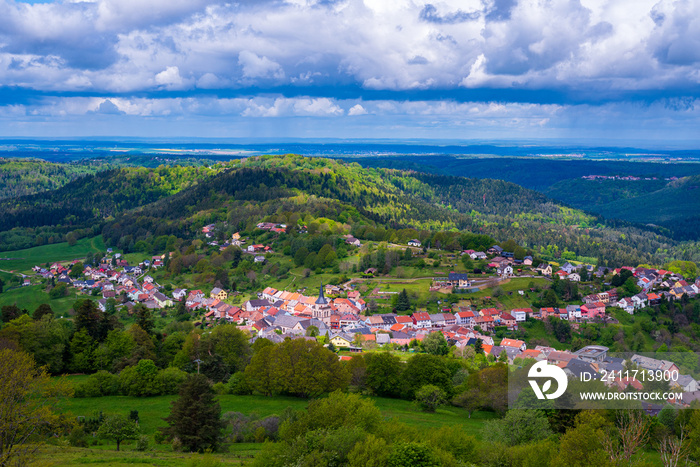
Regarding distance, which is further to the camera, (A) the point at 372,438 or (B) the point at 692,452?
(B) the point at 692,452

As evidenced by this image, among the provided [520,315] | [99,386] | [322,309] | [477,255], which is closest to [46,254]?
[322,309]

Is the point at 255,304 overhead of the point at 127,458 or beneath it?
beneath

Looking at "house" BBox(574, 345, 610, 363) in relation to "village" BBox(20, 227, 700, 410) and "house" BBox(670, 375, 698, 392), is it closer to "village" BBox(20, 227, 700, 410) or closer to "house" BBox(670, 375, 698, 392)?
"village" BBox(20, 227, 700, 410)

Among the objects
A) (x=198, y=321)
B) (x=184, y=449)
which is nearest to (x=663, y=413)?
(x=184, y=449)

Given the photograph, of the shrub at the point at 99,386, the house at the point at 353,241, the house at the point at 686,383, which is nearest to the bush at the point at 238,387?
the shrub at the point at 99,386

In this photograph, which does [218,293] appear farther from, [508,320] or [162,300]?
[508,320]

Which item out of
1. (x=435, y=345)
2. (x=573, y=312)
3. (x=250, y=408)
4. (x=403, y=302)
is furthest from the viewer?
(x=403, y=302)

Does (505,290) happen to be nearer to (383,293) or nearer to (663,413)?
(383,293)
